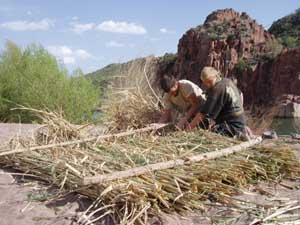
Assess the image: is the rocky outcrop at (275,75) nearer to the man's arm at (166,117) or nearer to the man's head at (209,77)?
the man's arm at (166,117)

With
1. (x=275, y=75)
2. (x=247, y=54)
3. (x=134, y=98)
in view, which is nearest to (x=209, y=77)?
(x=134, y=98)

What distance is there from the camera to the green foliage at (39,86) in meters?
13.2

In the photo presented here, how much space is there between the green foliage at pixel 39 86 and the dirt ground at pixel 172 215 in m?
8.94

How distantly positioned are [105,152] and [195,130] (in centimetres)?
119

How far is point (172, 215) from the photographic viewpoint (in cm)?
→ 358

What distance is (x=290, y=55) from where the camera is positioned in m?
A: 52.2

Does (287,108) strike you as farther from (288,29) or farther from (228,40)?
(288,29)

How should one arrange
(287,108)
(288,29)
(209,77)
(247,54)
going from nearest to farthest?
(209,77), (287,108), (247,54), (288,29)

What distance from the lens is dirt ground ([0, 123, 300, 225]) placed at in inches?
139

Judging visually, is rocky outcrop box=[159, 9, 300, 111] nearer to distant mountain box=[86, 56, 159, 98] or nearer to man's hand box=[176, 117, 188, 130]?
distant mountain box=[86, 56, 159, 98]

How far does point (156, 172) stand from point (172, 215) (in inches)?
15.9

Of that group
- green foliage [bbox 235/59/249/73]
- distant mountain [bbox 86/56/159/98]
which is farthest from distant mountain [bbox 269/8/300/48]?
distant mountain [bbox 86/56/159/98]

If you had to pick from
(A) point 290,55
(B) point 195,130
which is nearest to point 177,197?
(B) point 195,130

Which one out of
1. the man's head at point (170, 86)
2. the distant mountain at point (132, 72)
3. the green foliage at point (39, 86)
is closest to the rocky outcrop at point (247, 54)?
the green foliage at point (39, 86)
